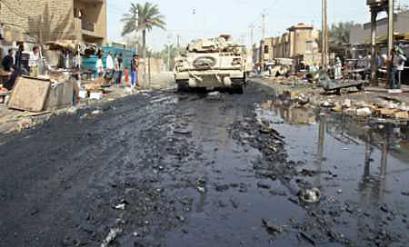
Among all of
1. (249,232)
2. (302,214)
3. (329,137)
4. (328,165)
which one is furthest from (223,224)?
(329,137)

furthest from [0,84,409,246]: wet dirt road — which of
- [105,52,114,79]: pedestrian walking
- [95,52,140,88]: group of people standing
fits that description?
[105,52,114,79]: pedestrian walking

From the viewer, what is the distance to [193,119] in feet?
47.6

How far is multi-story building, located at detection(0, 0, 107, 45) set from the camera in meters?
27.3

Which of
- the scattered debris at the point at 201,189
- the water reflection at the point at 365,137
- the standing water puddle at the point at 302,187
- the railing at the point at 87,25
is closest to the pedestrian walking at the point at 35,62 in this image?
the water reflection at the point at 365,137

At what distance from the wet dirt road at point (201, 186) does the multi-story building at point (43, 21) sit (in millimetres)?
16933

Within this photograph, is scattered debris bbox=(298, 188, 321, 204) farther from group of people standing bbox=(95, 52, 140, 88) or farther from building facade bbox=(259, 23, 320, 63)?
building facade bbox=(259, 23, 320, 63)

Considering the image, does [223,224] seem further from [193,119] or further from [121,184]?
[193,119]

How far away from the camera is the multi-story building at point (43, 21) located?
27.3 m

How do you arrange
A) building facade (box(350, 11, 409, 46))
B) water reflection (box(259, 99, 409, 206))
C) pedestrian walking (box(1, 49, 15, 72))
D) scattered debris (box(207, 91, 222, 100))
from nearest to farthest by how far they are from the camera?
water reflection (box(259, 99, 409, 206)) → pedestrian walking (box(1, 49, 15, 72)) → scattered debris (box(207, 91, 222, 100)) → building facade (box(350, 11, 409, 46))

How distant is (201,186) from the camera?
6.69 m

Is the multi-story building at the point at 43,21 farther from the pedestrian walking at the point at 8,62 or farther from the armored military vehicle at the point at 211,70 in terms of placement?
the armored military vehicle at the point at 211,70

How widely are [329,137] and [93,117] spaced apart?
636 centimetres

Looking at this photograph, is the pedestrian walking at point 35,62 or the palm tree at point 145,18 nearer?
the pedestrian walking at point 35,62

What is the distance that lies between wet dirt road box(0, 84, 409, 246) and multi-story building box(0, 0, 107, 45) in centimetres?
1693
